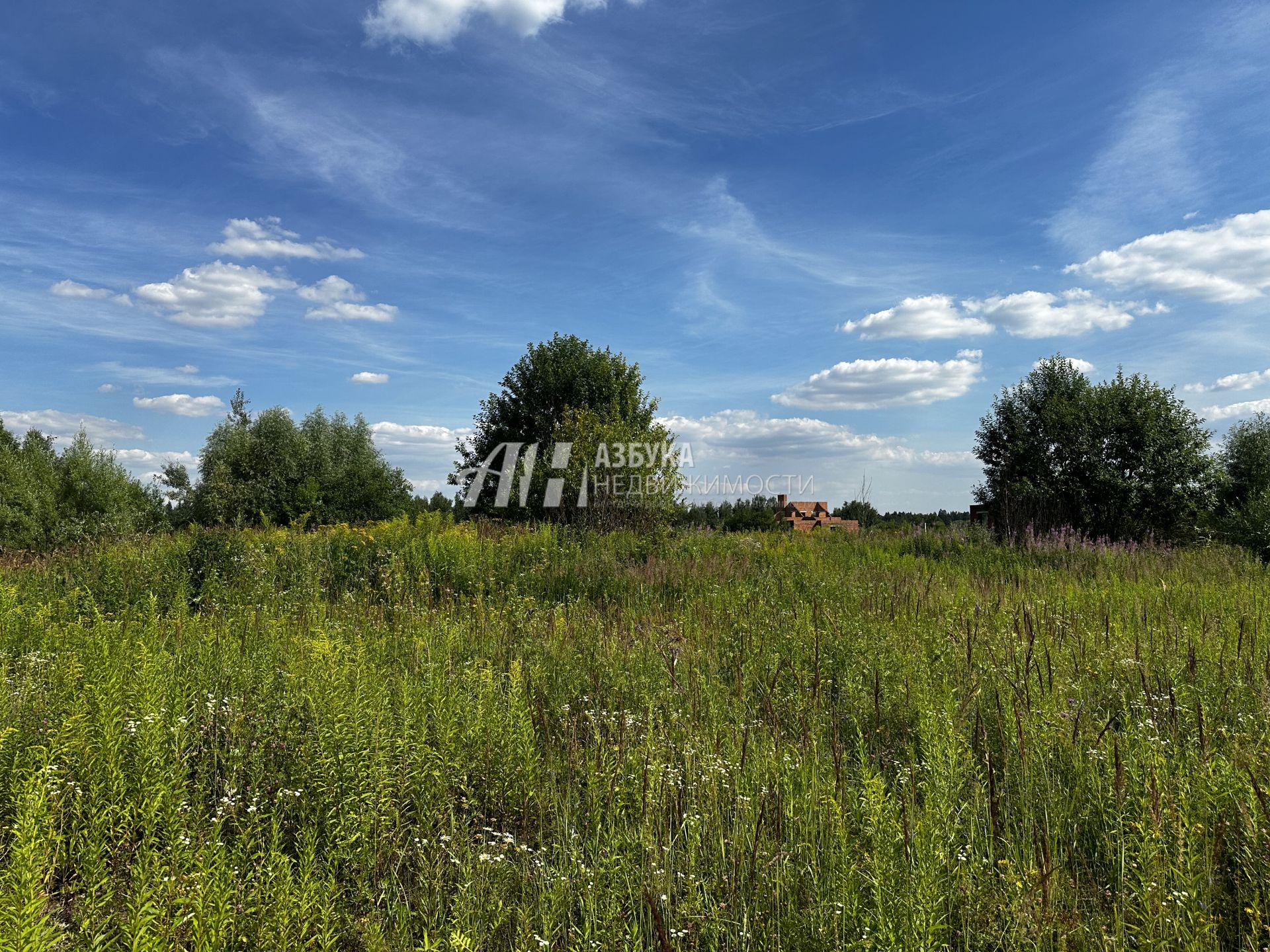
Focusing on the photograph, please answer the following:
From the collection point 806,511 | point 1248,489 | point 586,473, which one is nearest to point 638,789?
point 586,473

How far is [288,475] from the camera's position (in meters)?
32.7

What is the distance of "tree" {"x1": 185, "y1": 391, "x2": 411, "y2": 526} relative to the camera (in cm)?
2889

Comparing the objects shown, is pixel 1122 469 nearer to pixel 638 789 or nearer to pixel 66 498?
pixel 638 789

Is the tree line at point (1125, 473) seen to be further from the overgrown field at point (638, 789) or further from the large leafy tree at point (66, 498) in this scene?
the large leafy tree at point (66, 498)

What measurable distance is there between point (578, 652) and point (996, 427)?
1206 inches

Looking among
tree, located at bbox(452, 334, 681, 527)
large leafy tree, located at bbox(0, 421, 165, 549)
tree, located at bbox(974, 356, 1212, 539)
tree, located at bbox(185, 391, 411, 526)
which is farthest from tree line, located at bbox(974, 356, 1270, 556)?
large leafy tree, located at bbox(0, 421, 165, 549)

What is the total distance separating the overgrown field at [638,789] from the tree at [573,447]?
9805 millimetres

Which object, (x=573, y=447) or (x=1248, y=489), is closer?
(x=573, y=447)

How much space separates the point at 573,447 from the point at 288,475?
21270mm

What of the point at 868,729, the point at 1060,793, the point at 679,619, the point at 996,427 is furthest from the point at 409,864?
the point at 996,427

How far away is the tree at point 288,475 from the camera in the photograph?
28.9 m

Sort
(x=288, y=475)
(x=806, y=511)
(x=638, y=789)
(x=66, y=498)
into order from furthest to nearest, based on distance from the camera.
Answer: (x=806, y=511) → (x=288, y=475) → (x=66, y=498) → (x=638, y=789)

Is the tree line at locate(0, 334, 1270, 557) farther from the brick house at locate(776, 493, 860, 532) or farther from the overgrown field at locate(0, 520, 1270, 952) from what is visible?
the overgrown field at locate(0, 520, 1270, 952)

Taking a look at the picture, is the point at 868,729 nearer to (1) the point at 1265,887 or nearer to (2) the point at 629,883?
(1) the point at 1265,887
